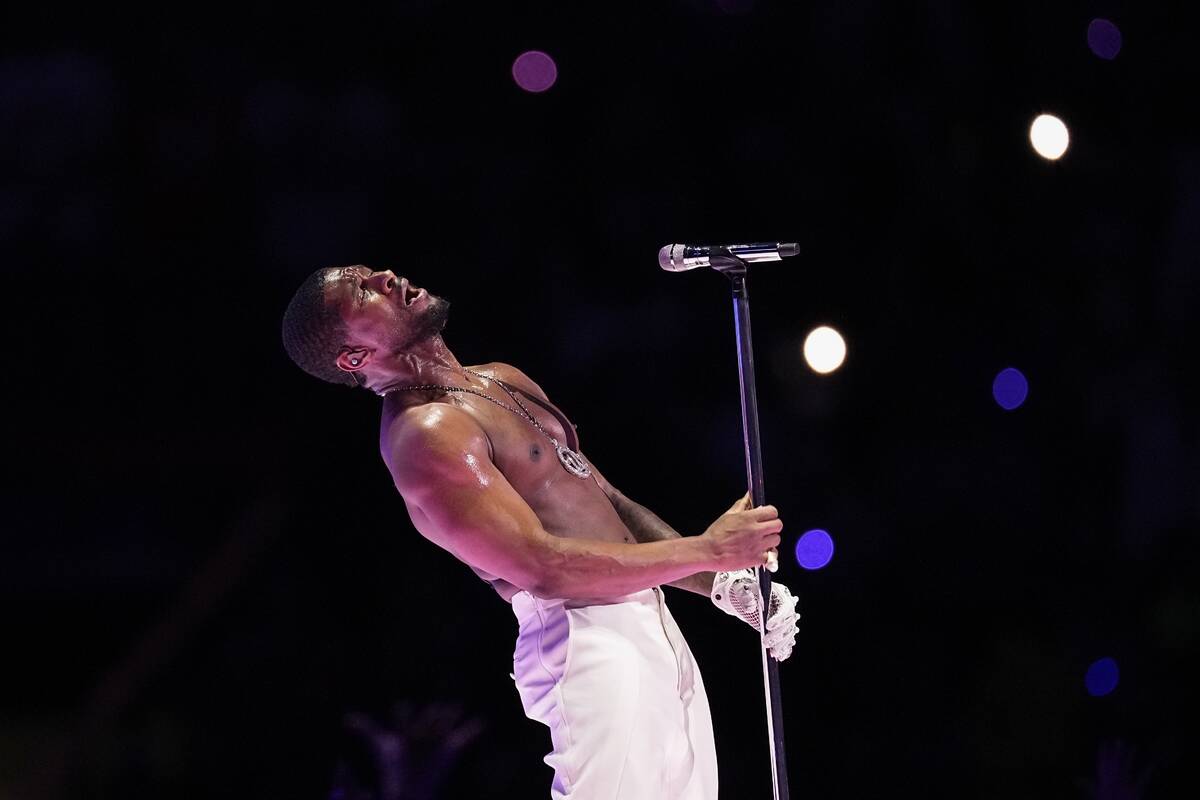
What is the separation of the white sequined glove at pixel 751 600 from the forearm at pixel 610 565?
0.71 feet

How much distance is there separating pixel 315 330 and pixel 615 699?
0.91 m

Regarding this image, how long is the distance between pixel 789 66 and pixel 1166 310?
4.85 feet

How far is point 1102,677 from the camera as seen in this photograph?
14.0 feet

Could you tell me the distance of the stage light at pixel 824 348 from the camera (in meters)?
4.21

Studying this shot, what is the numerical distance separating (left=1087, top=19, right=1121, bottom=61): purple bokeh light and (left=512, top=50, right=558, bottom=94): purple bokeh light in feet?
5.67

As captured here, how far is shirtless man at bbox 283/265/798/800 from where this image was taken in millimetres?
2260

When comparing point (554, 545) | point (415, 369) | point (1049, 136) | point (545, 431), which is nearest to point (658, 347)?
point (1049, 136)

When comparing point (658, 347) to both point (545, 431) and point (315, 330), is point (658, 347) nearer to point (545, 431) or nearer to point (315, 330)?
point (545, 431)

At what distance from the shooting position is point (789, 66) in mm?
4195

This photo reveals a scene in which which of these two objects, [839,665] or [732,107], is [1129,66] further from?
[839,665]

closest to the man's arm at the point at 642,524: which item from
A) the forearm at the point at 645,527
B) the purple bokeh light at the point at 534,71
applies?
the forearm at the point at 645,527

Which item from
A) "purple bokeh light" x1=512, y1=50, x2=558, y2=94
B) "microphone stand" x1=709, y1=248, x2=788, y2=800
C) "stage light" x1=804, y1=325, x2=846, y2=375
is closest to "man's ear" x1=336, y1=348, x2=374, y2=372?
"microphone stand" x1=709, y1=248, x2=788, y2=800

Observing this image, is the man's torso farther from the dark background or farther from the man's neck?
the dark background

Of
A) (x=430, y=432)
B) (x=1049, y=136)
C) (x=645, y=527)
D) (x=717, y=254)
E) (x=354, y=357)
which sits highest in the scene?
(x=1049, y=136)
